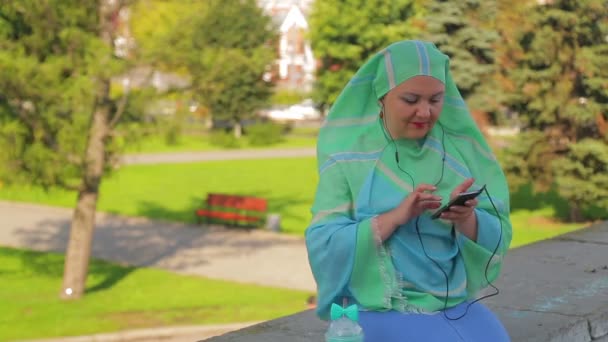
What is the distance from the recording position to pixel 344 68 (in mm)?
55344

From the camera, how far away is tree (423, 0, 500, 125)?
26594 mm

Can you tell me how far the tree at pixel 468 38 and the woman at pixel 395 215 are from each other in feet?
77.4

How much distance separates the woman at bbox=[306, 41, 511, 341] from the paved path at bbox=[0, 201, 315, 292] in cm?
1057

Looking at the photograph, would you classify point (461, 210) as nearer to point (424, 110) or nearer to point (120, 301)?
point (424, 110)

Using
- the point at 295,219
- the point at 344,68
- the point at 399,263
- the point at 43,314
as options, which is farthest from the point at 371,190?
the point at 344,68

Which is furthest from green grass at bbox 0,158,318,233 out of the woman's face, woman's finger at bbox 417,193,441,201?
woman's finger at bbox 417,193,441,201

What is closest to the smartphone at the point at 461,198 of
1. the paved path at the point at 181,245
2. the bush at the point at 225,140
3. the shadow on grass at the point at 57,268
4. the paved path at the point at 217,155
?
the paved path at the point at 181,245

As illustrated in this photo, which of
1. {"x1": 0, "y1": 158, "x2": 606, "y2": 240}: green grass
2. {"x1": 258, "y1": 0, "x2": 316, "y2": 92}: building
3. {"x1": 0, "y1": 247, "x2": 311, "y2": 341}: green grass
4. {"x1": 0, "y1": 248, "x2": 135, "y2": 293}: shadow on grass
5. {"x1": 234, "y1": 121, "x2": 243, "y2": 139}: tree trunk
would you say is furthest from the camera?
{"x1": 258, "y1": 0, "x2": 316, "y2": 92}: building

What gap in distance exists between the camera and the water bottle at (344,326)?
2844 millimetres

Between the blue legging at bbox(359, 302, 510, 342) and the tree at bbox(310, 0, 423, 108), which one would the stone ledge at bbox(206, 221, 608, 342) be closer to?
the blue legging at bbox(359, 302, 510, 342)

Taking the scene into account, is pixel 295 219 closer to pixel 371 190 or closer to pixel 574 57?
pixel 574 57

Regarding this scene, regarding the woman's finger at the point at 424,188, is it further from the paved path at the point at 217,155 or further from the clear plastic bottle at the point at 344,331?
the paved path at the point at 217,155

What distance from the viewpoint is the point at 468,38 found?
27.2 metres

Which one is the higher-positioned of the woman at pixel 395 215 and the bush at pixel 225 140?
the woman at pixel 395 215
